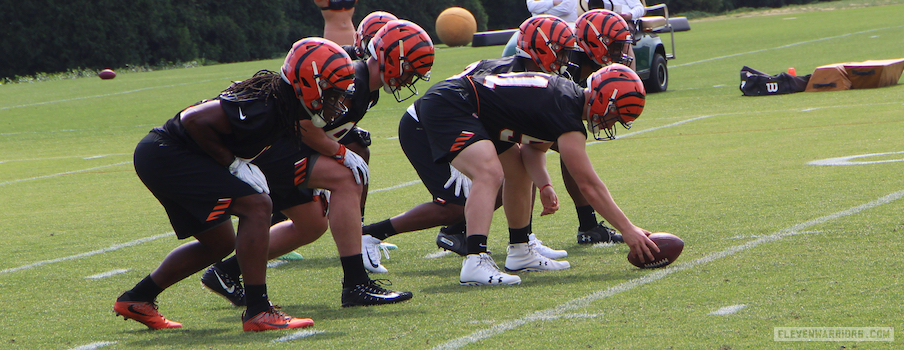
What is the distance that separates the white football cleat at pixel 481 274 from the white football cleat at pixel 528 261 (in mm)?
339

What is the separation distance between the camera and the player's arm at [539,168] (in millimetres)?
5516

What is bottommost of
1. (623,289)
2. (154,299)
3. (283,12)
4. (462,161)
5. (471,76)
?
(283,12)

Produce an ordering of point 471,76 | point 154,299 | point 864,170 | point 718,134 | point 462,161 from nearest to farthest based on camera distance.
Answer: point 154,299 < point 462,161 < point 471,76 < point 864,170 < point 718,134

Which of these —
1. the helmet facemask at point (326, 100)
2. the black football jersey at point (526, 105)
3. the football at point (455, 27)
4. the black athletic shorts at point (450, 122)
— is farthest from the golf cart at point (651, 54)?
the football at point (455, 27)

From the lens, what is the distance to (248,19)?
52.6 metres

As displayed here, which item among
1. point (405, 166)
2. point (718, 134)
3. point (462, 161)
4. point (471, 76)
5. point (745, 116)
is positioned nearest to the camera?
point (462, 161)

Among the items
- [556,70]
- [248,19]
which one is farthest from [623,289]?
[248,19]

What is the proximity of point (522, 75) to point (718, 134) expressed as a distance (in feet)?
21.9

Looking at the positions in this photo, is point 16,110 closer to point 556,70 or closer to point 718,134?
point 718,134

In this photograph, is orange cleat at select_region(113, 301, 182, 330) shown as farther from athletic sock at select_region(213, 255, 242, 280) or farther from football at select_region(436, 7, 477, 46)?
football at select_region(436, 7, 477, 46)

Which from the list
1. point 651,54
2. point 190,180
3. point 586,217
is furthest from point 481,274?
point 651,54

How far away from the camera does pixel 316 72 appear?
4355 millimetres

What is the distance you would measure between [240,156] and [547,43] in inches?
91.2

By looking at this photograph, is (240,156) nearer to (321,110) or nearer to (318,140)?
(321,110)
